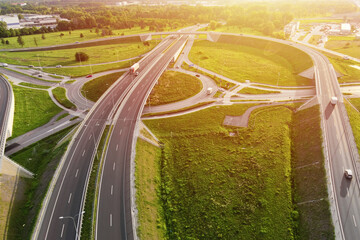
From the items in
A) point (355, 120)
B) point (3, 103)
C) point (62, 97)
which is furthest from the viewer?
point (62, 97)

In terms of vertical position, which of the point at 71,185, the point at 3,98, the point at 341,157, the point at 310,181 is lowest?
the point at 71,185

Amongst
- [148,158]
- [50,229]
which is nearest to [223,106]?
[148,158]

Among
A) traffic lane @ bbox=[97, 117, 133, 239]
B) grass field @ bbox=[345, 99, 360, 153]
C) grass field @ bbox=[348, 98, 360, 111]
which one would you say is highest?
grass field @ bbox=[348, 98, 360, 111]

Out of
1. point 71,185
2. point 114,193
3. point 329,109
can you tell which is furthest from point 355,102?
point 71,185

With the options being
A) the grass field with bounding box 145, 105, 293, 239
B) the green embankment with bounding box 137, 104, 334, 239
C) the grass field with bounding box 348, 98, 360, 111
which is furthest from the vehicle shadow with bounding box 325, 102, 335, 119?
the grass field with bounding box 348, 98, 360, 111

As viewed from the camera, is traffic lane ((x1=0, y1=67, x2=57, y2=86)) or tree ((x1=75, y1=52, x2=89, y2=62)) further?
tree ((x1=75, y1=52, x2=89, y2=62))

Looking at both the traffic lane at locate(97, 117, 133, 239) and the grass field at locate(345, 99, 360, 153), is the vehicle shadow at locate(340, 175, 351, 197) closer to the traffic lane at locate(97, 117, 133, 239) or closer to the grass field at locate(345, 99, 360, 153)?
the grass field at locate(345, 99, 360, 153)

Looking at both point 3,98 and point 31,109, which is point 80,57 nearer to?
point 31,109

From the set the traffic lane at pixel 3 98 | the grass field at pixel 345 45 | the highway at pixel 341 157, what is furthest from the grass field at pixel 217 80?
the grass field at pixel 345 45
